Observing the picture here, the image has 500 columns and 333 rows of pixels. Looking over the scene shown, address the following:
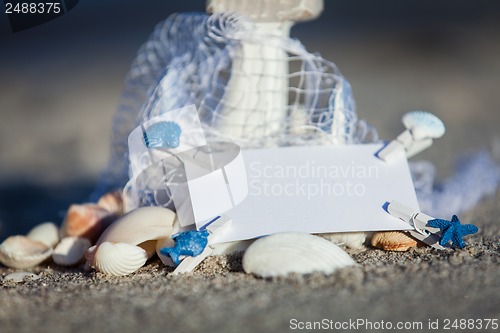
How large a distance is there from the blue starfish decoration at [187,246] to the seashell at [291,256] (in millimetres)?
130

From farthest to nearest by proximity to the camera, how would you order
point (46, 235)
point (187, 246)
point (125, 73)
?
point (125, 73), point (46, 235), point (187, 246)

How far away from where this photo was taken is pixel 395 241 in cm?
171

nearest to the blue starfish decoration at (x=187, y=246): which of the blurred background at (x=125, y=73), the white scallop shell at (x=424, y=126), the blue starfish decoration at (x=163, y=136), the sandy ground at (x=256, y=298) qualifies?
the sandy ground at (x=256, y=298)

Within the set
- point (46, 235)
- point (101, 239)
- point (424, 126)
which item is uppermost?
point (424, 126)

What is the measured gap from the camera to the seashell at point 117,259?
1606 millimetres

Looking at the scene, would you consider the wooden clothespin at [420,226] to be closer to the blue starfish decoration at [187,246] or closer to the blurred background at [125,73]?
the blue starfish decoration at [187,246]

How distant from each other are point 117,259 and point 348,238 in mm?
644

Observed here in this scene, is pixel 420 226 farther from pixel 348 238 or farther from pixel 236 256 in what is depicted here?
pixel 236 256

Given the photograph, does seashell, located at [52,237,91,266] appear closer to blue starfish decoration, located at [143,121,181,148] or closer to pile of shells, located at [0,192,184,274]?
pile of shells, located at [0,192,184,274]

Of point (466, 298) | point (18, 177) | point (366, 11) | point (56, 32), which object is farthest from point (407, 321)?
point (366, 11)

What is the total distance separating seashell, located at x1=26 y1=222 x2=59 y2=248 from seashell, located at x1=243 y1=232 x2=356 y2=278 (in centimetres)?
90

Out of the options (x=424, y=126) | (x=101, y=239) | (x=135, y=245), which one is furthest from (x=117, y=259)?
(x=424, y=126)

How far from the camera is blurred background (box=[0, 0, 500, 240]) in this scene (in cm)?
356

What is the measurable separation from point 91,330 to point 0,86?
563cm
